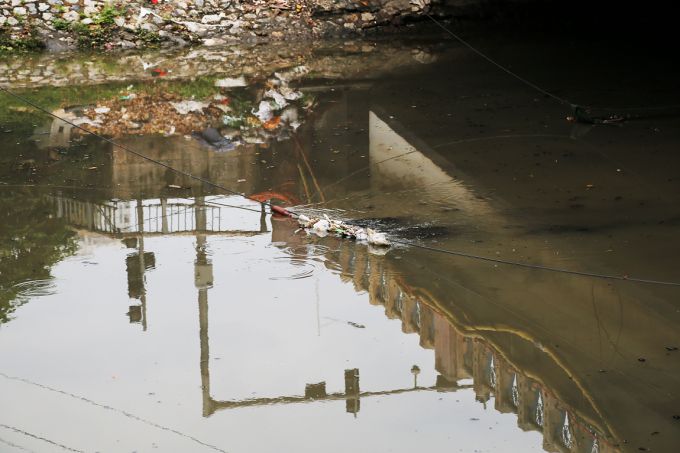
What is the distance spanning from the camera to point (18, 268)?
4758mm

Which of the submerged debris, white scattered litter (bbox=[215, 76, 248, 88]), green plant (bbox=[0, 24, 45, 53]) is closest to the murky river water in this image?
the submerged debris

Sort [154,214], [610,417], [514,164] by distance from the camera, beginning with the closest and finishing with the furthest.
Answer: [610,417] → [154,214] → [514,164]

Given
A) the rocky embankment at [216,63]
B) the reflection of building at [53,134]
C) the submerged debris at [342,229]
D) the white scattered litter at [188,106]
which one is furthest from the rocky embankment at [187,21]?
the submerged debris at [342,229]

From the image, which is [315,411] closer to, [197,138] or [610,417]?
[610,417]

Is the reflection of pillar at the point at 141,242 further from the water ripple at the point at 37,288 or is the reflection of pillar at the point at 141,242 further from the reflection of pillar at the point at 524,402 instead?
the reflection of pillar at the point at 524,402

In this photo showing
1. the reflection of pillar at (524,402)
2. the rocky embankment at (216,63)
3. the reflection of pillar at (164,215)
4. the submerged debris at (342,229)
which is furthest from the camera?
the rocky embankment at (216,63)

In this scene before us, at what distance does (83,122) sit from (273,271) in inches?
207

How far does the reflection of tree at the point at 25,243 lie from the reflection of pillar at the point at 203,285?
1.03m

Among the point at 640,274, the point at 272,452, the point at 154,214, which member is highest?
the point at 154,214

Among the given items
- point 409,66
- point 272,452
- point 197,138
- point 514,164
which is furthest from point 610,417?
point 409,66

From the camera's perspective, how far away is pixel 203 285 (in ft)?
14.9

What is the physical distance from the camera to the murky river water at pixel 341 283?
3.23m

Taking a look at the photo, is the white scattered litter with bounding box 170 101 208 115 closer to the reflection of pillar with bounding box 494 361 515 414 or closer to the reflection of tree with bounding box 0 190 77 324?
the reflection of tree with bounding box 0 190 77 324

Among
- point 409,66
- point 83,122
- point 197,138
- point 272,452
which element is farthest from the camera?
point 409,66
